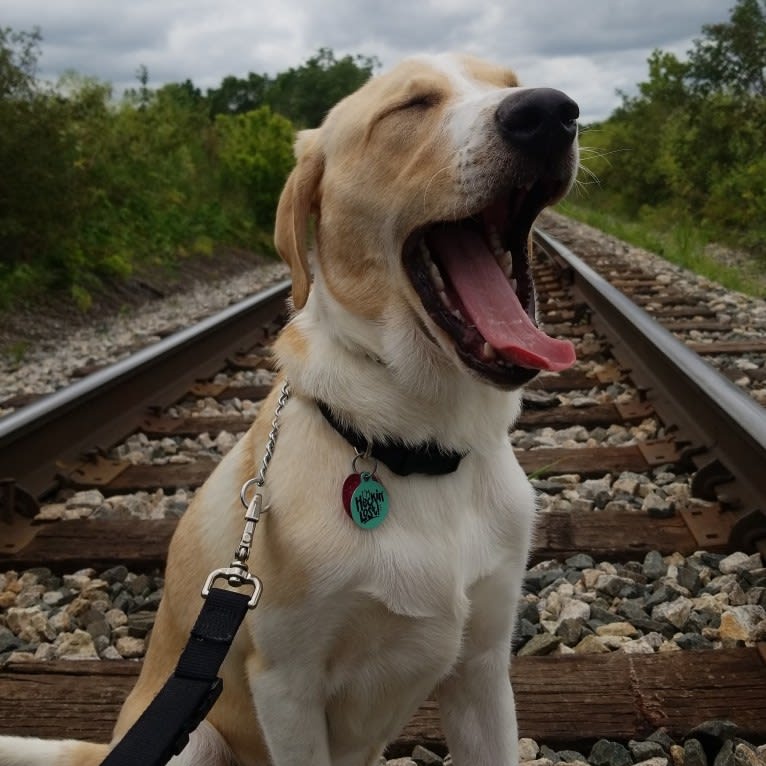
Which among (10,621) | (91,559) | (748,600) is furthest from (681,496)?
(10,621)

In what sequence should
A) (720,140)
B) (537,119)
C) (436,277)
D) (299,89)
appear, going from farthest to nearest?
(299,89)
(720,140)
(436,277)
(537,119)

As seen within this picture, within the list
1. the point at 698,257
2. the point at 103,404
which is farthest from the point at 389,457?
the point at 698,257

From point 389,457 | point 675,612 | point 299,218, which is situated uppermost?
point 299,218

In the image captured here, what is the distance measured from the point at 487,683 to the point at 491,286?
3.12ft

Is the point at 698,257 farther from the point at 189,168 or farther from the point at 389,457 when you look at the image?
the point at 389,457

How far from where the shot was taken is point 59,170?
355 inches

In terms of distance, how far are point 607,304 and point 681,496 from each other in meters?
3.12

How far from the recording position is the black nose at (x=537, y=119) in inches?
77.9

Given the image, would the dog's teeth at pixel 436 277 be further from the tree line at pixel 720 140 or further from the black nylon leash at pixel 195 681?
the tree line at pixel 720 140

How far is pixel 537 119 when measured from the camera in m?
2.00

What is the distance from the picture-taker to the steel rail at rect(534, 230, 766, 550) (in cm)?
315

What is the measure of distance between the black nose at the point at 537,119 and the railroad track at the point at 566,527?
1382mm

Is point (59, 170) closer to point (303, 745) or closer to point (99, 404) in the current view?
point (99, 404)

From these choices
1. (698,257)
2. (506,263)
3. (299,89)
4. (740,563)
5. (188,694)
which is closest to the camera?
(188,694)
